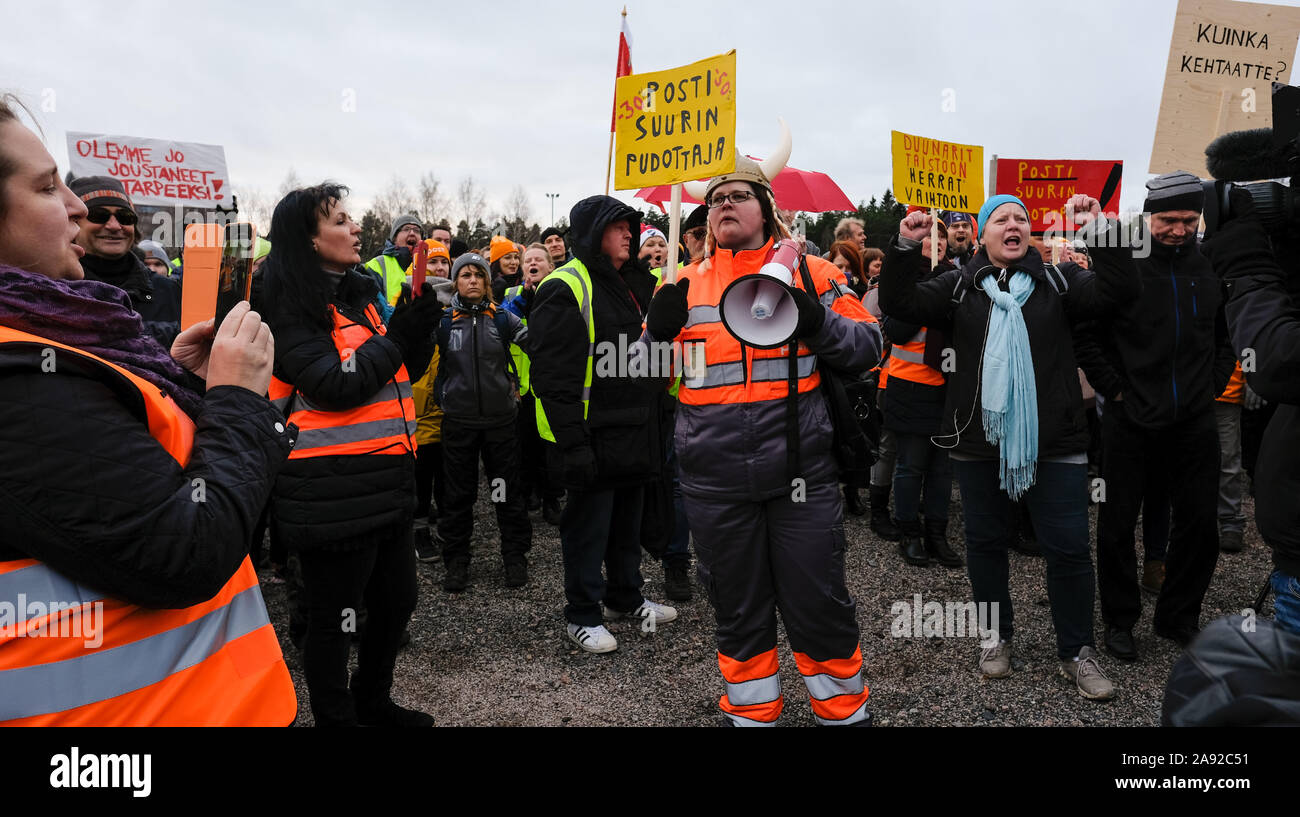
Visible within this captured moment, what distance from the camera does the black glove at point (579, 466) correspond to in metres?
3.85

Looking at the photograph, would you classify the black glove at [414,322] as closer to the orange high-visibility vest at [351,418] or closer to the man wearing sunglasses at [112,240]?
the orange high-visibility vest at [351,418]

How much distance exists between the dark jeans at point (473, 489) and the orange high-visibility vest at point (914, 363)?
9.25 feet

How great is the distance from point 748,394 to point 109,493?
210cm

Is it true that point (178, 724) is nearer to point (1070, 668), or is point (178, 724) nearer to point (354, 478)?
point (354, 478)

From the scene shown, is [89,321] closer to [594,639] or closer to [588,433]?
[588,433]

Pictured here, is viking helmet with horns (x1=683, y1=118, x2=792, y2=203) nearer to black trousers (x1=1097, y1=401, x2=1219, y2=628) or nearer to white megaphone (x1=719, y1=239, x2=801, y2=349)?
white megaphone (x1=719, y1=239, x2=801, y2=349)

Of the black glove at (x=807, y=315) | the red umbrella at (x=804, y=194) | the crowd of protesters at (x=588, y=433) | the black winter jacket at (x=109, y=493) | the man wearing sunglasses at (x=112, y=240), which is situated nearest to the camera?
the black winter jacket at (x=109, y=493)

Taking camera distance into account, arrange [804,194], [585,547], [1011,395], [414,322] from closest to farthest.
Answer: [414,322]
[1011,395]
[585,547]
[804,194]

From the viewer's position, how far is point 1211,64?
496 centimetres

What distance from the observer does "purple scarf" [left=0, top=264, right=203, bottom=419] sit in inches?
44.0

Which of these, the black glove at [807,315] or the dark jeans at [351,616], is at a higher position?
the black glove at [807,315]

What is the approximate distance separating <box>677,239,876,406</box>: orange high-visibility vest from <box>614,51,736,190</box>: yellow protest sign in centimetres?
38

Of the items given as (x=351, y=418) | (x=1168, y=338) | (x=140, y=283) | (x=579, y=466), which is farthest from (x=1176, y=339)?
(x=140, y=283)

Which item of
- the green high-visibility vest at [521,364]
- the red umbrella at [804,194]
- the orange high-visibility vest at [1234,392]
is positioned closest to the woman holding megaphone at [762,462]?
the green high-visibility vest at [521,364]
